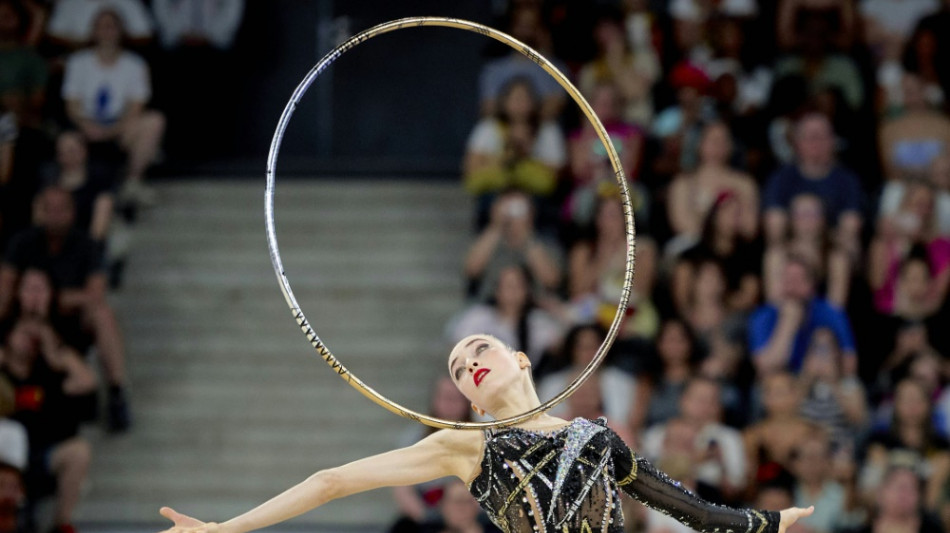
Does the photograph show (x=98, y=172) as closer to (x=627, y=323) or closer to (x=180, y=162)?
(x=180, y=162)

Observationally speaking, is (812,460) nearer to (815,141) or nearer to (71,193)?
(815,141)

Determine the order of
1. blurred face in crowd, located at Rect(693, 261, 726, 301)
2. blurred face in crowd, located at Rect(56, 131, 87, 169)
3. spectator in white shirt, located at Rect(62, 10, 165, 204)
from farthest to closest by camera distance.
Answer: spectator in white shirt, located at Rect(62, 10, 165, 204)
blurred face in crowd, located at Rect(56, 131, 87, 169)
blurred face in crowd, located at Rect(693, 261, 726, 301)

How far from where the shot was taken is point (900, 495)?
6.98 metres

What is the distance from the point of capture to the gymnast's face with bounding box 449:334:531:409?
402 cm

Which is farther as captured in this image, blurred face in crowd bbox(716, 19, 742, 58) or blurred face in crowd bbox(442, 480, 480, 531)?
blurred face in crowd bbox(716, 19, 742, 58)

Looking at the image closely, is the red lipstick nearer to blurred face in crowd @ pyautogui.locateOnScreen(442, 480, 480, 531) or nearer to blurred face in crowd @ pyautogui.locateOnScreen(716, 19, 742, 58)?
blurred face in crowd @ pyautogui.locateOnScreen(442, 480, 480, 531)

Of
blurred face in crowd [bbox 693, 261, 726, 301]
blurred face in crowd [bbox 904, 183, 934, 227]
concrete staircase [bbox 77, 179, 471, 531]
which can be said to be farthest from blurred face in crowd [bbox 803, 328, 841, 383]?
concrete staircase [bbox 77, 179, 471, 531]

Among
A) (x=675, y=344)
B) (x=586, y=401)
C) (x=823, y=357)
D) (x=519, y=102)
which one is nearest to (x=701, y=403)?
(x=675, y=344)

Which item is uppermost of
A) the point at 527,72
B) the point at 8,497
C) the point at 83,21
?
the point at 83,21

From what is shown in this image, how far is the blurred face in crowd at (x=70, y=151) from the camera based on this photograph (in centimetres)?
911

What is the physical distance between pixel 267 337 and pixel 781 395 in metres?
3.31

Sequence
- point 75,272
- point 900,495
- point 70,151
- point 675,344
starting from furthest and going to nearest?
point 70,151 < point 75,272 < point 675,344 < point 900,495

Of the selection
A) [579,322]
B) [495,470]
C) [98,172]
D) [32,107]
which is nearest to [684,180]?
[579,322]

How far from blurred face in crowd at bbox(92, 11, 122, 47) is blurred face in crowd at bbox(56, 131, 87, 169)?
87 cm
